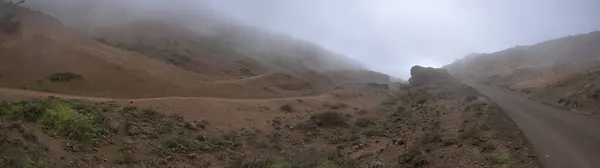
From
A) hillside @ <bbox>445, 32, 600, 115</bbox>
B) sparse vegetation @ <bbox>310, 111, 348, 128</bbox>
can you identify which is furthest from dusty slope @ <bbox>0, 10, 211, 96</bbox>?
hillside @ <bbox>445, 32, 600, 115</bbox>

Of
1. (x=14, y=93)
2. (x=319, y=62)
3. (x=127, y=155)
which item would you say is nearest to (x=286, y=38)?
(x=319, y=62)

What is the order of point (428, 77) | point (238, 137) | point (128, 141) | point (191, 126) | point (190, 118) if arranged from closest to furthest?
point (128, 141) < point (191, 126) < point (238, 137) < point (190, 118) < point (428, 77)

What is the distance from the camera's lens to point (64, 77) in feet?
78.3

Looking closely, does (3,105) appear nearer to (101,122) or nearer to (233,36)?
(101,122)

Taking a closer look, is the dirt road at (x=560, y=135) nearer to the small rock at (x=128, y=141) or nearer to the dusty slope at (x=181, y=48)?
the small rock at (x=128, y=141)

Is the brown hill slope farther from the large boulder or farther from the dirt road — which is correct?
the large boulder

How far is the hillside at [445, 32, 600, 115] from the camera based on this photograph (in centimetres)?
2292

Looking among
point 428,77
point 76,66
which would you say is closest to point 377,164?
point 76,66

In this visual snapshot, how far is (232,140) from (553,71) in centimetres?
3259

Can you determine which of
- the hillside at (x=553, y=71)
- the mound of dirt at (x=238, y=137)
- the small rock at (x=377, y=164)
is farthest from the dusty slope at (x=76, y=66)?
the hillside at (x=553, y=71)

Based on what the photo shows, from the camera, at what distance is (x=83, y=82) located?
24.1 m

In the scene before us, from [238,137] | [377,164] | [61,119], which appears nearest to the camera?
[377,164]

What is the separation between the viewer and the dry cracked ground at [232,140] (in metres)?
11.5

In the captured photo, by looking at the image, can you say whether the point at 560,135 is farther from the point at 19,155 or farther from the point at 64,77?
the point at 64,77
